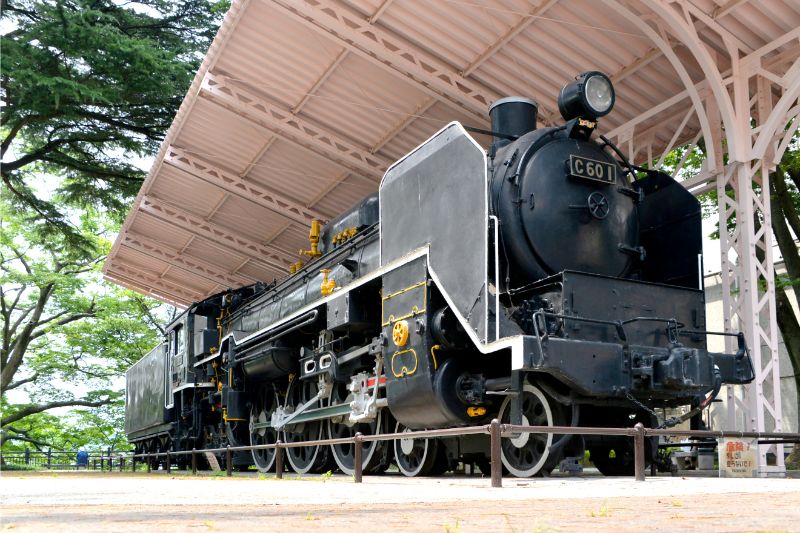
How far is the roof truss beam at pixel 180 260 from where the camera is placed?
21.8m

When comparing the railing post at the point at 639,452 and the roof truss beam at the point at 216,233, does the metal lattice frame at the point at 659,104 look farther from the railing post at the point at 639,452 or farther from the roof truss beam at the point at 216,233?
the railing post at the point at 639,452

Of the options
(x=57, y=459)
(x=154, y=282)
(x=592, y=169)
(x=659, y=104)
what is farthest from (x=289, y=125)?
(x=57, y=459)

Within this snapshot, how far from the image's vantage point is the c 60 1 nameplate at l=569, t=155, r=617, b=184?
25.8 feet

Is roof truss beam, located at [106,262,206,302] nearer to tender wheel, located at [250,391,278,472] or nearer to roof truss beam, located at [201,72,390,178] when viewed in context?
roof truss beam, located at [201,72,390,178]

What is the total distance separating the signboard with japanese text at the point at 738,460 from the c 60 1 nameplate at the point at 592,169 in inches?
106

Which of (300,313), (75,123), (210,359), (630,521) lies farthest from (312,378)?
(630,521)

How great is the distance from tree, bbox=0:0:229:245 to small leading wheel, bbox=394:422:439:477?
23.5 feet

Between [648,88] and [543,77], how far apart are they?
51.6 inches

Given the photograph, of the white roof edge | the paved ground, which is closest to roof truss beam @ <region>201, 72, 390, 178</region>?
the white roof edge

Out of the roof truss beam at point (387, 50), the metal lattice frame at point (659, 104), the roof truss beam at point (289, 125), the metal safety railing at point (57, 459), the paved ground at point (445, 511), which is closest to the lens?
the paved ground at point (445, 511)

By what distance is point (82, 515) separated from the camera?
361 centimetres

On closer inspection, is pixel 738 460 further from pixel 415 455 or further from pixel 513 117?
pixel 513 117

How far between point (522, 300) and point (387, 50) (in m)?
4.64

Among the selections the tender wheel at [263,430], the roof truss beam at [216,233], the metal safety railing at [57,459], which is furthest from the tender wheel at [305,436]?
the metal safety railing at [57,459]
